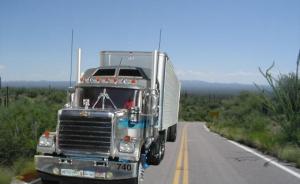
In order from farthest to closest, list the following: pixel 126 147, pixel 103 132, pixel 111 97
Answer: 1. pixel 111 97
2. pixel 103 132
3. pixel 126 147

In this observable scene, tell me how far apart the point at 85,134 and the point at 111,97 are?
1.63 metres

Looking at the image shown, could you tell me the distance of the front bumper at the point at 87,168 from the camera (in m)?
9.61

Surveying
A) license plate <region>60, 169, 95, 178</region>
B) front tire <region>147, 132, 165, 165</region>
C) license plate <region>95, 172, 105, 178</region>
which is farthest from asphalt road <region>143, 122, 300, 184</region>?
license plate <region>60, 169, 95, 178</region>

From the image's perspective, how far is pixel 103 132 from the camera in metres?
10.1

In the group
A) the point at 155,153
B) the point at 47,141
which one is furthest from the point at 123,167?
the point at 155,153

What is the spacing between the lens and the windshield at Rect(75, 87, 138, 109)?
1141 cm

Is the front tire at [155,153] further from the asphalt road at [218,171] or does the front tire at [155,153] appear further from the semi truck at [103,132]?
the semi truck at [103,132]

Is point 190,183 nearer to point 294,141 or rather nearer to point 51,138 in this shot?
point 51,138

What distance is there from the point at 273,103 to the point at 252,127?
32.3 feet

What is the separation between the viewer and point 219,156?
18188mm

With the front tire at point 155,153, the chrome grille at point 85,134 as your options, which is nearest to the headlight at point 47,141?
the chrome grille at point 85,134

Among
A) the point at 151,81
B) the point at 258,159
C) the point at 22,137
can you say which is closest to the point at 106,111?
the point at 151,81

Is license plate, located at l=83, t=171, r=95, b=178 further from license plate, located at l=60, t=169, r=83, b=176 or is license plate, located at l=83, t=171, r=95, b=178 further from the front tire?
the front tire

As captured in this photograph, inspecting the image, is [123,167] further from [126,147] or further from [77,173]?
[77,173]
